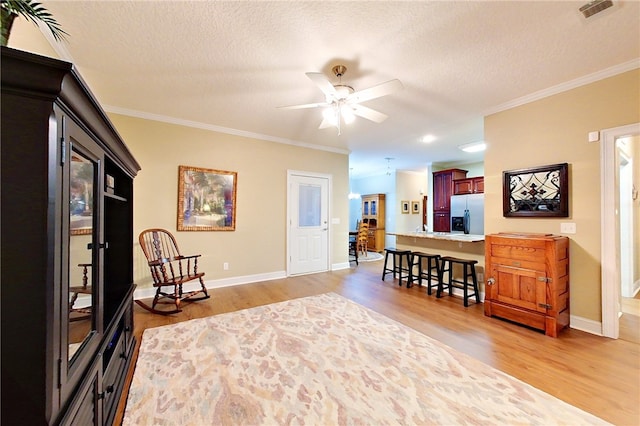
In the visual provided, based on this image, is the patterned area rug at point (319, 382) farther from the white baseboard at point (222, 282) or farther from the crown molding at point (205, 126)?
the crown molding at point (205, 126)

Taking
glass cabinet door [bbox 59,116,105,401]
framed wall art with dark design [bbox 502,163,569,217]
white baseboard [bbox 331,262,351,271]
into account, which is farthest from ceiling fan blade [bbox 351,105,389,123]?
white baseboard [bbox 331,262,351,271]

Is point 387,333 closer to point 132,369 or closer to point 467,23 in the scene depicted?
point 132,369

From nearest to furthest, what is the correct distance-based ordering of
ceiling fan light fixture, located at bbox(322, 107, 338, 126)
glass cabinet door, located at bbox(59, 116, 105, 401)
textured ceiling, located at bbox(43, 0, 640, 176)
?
glass cabinet door, located at bbox(59, 116, 105, 401)
textured ceiling, located at bbox(43, 0, 640, 176)
ceiling fan light fixture, located at bbox(322, 107, 338, 126)

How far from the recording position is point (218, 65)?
2551 millimetres

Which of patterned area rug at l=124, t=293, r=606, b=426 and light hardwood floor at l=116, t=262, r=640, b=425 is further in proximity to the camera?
light hardwood floor at l=116, t=262, r=640, b=425

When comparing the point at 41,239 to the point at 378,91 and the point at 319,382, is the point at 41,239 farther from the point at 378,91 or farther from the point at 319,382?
the point at 378,91

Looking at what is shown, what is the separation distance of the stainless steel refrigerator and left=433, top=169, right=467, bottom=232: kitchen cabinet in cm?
24

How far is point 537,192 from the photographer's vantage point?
310 cm

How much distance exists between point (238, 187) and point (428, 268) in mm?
3378

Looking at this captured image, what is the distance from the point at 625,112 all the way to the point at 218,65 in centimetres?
399

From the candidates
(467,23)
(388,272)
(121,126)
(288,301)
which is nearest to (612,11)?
(467,23)

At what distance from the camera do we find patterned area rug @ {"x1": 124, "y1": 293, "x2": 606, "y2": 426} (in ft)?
5.18

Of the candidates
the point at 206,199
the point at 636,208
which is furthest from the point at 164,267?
the point at 636,208

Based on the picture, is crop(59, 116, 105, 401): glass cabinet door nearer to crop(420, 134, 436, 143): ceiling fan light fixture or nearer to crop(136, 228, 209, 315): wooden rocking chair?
crop(136, 228, 209, 315): wooden rocking chair
